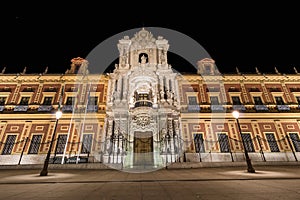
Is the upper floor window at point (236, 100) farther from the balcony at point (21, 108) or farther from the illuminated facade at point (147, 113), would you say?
the balcony at point (21, 108)

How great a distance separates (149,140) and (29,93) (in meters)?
17.2

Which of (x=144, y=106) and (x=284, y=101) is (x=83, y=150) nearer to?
(x=144, y=106)

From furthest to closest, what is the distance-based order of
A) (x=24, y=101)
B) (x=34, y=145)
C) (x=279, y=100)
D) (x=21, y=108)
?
(x=279, y=100)
(x=24, y=101)
(x=21, y=108)
(x=34, y=145)

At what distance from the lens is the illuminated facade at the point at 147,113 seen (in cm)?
1873

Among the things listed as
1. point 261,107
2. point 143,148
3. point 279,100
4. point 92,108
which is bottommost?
point 143,148

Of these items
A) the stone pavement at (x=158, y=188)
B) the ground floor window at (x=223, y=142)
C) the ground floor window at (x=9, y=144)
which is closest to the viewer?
the stone pavement at (x=158, y=188)

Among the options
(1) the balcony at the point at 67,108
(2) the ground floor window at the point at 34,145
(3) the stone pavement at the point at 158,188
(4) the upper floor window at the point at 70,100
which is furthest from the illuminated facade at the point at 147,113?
(3) the stone pavement at the point at 158,188

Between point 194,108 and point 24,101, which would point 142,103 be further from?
point 24,101

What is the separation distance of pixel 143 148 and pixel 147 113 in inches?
154

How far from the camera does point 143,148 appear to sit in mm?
19188

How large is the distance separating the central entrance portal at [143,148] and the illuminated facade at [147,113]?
11cm

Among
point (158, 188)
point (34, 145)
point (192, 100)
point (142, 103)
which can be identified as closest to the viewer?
point (158, 188)

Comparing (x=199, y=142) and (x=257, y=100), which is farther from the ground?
(x=257, y=100)

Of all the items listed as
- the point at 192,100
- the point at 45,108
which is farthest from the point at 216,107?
the point at 45,108
